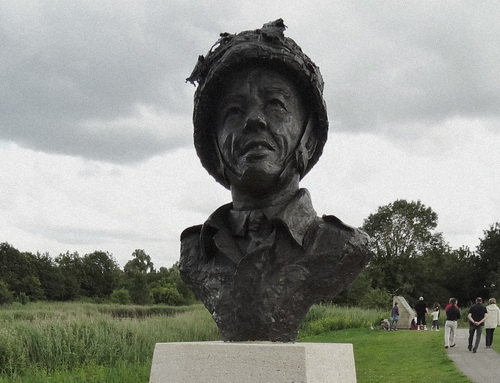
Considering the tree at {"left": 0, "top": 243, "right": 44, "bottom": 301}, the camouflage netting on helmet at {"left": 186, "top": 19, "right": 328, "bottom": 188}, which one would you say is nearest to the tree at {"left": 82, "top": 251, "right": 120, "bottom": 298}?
the tree at {"left": 0, "top": 243, "right": 44, "bottom": 301}

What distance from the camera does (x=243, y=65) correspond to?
371 centimetres

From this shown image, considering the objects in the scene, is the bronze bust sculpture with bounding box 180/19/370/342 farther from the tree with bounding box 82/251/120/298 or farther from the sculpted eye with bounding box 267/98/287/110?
the tree with bounding box 82/251/120/298

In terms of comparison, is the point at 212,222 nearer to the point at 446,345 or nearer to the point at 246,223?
the point at 246,223

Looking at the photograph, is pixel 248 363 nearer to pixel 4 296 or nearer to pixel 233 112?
pixel 233 112

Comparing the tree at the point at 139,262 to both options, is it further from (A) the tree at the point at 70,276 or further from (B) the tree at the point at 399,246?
(B) the tree at the point at 399,246

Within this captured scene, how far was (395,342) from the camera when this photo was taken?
15195mm

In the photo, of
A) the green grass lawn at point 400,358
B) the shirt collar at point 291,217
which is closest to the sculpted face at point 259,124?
the shirt collar at point 291,217

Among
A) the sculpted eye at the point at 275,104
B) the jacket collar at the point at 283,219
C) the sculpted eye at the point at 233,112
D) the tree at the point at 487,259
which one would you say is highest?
the tree at the point at 487,259

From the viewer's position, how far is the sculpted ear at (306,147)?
3773mm

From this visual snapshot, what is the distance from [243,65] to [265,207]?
1011 millimetres

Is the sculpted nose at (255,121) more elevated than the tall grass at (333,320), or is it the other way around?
the sculpted nose at (255,121)

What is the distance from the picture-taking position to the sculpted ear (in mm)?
3773

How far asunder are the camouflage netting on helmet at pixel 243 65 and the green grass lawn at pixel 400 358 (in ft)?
26.0

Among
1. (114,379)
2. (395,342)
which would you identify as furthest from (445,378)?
(114,379)
